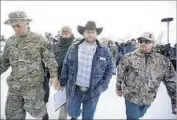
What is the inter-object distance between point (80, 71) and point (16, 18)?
3.32ft

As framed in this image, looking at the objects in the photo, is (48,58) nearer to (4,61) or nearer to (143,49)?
(4,61)

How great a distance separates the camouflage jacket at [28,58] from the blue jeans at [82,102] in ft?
1.52

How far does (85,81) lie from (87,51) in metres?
0.37

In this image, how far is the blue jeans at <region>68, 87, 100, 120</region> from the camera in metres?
4.97

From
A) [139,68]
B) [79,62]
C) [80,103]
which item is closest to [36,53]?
[79,62]

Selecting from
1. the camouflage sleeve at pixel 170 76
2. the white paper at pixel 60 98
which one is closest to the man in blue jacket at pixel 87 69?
the white paper at pixel 60 98

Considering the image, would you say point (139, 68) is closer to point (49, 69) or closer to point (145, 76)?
point (145, 76)

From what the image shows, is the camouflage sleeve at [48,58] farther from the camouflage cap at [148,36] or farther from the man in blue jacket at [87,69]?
the camouflage cap at [148,36]

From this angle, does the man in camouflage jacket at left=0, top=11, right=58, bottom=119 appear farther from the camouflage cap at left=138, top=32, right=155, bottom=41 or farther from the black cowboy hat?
the camouflage cap at left=138, top=32, right=155, bottom=41

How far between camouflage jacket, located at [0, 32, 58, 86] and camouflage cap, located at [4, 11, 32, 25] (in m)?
0.21

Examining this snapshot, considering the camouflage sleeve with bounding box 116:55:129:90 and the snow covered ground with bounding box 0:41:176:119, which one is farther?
the snow covered ground with bounding box 0:41:176:119

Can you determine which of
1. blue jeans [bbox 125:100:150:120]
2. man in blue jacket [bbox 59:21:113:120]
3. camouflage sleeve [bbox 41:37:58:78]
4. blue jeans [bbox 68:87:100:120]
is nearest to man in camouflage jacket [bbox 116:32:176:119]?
blue jeans [bbox 125:100:150:120]

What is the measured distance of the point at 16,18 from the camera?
450 cm

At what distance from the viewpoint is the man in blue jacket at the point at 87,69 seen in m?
4.86
